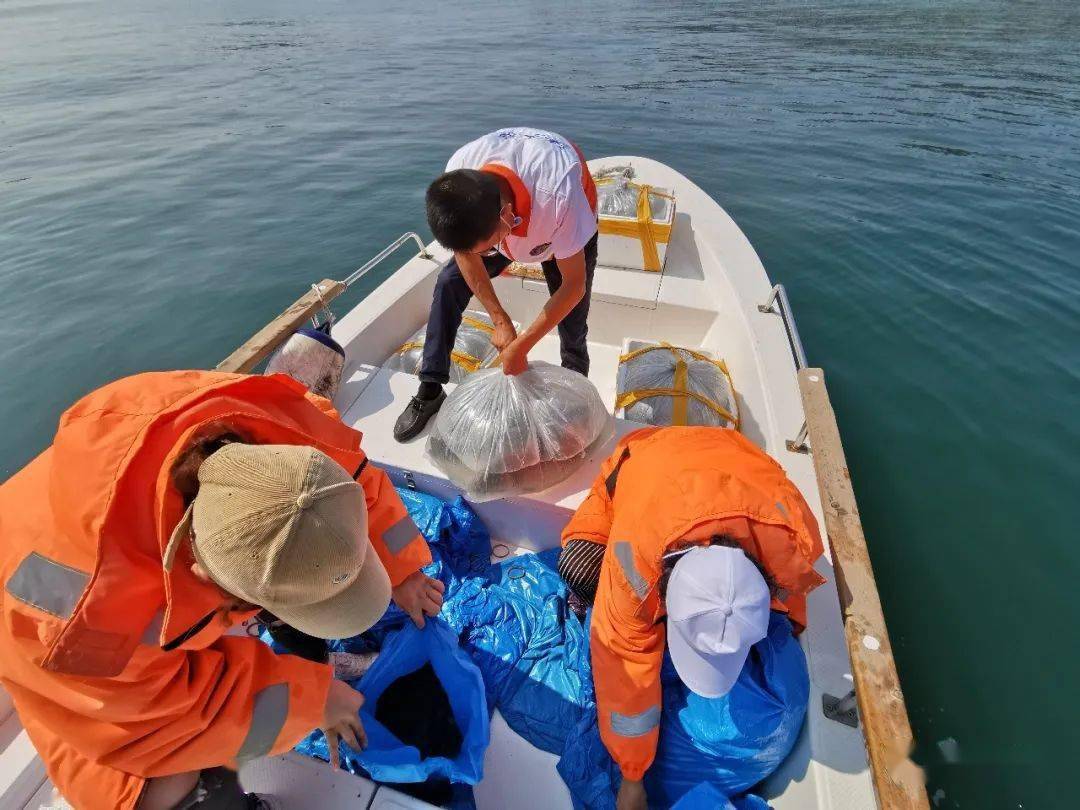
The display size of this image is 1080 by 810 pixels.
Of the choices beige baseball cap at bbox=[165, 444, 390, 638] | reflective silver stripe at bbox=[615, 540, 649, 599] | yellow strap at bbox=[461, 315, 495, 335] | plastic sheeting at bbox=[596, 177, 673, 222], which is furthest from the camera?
plastic sheeting at bbox=[596, 177, 673, 222]

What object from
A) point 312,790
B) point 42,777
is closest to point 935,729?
point 312,790

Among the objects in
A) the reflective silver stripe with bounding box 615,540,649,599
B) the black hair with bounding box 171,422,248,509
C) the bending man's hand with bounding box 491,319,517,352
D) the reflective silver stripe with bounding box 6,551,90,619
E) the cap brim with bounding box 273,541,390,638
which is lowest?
the reflective silver stripe with bounding box 615,540,649,599

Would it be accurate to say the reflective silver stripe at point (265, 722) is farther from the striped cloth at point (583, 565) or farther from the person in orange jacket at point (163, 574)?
the striped cloth at point (583, 565)

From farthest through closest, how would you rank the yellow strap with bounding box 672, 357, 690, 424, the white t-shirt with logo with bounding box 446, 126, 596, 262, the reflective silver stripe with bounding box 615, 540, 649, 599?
the yellow strap with bounding box 672, 357, 690, 424 < the white t-shirt with logo with bounding box 446, 126, 596, 262 < the reflective silver stripe with bounding box 615, 540, 649, 599

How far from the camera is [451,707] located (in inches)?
72.2

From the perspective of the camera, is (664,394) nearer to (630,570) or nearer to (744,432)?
(744,432)

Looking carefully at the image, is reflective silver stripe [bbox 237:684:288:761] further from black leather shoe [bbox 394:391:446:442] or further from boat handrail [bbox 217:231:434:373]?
boat handrail [bbox 217:231:434:373]

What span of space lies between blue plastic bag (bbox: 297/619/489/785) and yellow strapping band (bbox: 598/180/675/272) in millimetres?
2730

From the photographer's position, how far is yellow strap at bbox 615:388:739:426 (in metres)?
2.53

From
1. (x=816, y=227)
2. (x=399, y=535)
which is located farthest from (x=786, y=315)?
(x=816, y=227)

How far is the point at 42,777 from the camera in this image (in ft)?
4.87

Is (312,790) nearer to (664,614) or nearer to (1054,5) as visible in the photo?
(664,614)

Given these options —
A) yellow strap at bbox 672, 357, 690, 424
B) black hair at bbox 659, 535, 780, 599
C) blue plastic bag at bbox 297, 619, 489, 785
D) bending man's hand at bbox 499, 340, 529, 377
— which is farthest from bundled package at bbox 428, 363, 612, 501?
black hair at bbox 659, 535, 780, 599

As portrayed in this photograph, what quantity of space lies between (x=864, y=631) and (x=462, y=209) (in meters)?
1.75
